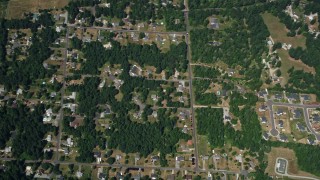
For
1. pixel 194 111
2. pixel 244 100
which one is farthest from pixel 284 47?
pixel 194 111

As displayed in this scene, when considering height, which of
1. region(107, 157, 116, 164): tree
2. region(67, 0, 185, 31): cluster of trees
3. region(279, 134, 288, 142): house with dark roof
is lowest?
A: region(107, 157, 116, 164): tree

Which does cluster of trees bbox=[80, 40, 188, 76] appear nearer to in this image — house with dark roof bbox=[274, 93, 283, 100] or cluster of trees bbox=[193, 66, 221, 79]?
cluster of trees bbox=[193, 66, 221, 79]

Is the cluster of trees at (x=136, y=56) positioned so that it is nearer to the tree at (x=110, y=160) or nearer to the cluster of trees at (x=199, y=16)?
the cluster of trees at (x=199, y=16)

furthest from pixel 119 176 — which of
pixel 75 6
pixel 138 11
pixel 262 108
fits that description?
pixel 75 6

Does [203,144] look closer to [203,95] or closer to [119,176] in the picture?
[203,95]

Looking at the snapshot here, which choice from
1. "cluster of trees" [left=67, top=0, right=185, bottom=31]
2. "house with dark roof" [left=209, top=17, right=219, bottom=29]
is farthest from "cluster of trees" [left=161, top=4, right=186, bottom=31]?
"house with dark roof" [left=209, top=17, right=219, bottom=29]

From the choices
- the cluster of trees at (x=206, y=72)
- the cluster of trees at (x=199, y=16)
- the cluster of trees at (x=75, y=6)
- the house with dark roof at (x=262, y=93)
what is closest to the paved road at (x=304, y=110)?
the house with dark roof at (x=262, y=93)
